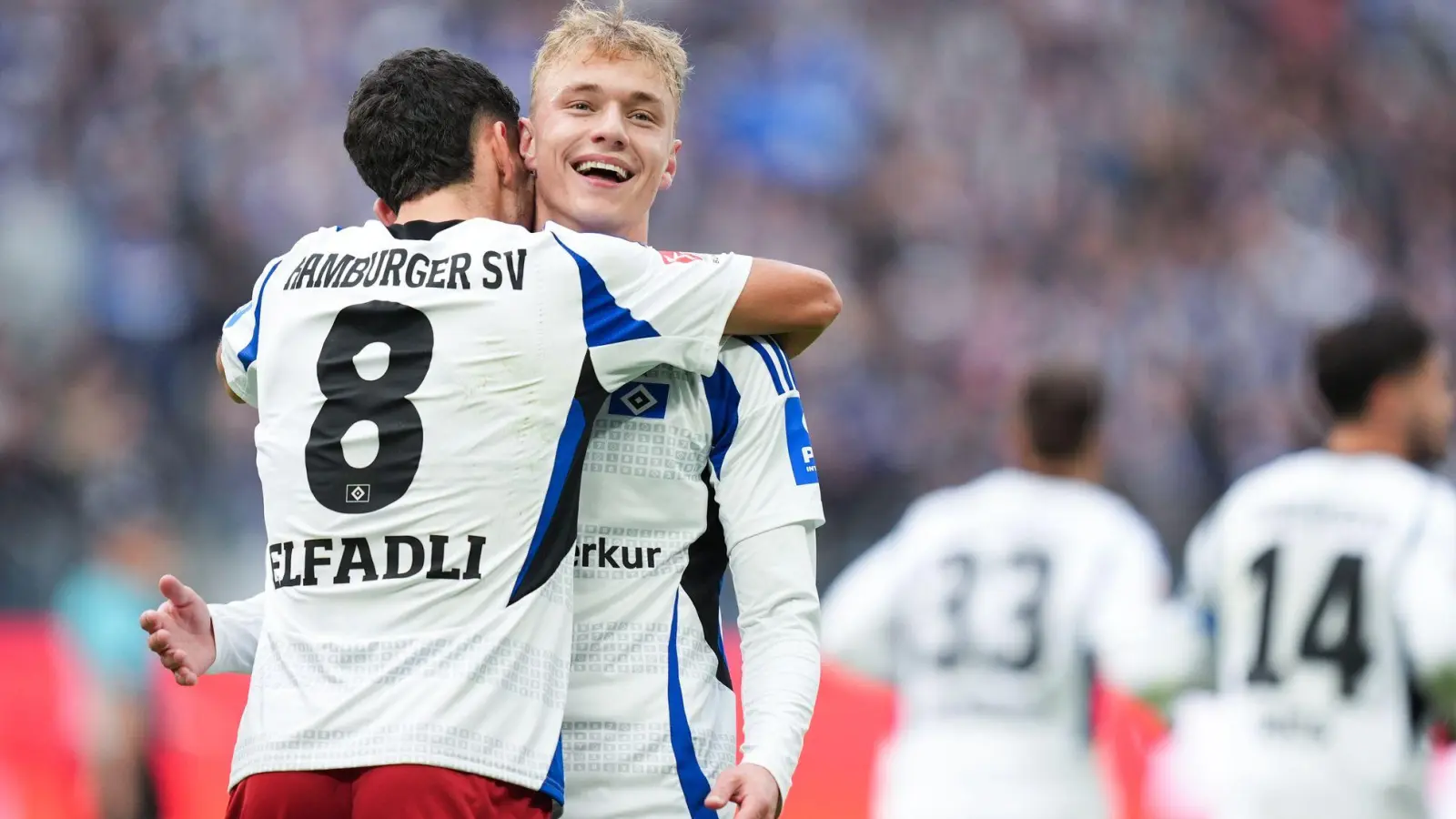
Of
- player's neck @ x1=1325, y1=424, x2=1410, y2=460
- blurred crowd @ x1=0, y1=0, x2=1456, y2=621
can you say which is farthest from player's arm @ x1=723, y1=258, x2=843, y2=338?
blurred crowd @ x1=0, y1=0, x2=1456, y2=621

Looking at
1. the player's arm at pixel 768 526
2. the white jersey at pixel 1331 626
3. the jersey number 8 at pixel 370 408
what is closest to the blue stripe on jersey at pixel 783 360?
the player's arm at pixel 768 526

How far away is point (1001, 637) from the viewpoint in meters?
5.41

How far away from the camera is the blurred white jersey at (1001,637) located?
17.8ft

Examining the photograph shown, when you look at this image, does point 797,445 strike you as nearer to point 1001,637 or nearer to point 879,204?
point 1001,637

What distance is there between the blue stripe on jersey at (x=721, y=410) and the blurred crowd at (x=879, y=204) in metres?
7.26

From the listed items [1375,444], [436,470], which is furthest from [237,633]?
[1375,444]

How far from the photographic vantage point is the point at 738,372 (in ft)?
10.1

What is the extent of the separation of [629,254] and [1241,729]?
277cm

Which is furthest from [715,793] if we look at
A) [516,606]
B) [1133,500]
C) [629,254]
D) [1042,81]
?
[1042,81]

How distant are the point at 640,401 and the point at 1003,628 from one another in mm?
2665

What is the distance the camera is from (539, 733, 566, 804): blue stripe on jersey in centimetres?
270

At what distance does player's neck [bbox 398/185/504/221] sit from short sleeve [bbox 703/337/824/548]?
51 cm

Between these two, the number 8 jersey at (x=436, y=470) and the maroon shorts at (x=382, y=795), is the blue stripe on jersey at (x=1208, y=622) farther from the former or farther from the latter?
the maroon shorts at (x=382, y=795)

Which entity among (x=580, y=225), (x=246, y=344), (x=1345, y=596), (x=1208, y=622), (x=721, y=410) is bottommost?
(x=1208, y=622)
